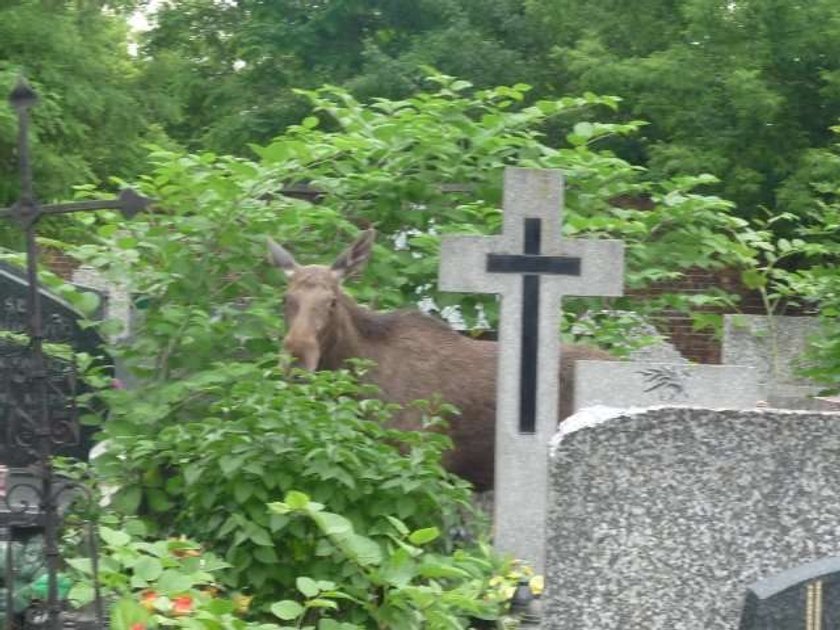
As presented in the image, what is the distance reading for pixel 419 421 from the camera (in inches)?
344

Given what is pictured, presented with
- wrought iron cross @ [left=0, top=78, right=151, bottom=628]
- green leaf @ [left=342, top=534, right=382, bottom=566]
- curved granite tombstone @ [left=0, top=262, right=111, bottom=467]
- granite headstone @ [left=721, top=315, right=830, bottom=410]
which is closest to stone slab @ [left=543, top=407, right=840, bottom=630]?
green leaf @ [left=342, top=534, right=382, bottom=566]

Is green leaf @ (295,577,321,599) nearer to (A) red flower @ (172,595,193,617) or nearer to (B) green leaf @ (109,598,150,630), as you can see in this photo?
(A) red flower @ (172,595,193,617)

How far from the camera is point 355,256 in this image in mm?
8656

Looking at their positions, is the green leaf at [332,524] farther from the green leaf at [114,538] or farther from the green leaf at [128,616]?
the green leaf at [128,616]

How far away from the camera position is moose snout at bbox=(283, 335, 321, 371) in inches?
333

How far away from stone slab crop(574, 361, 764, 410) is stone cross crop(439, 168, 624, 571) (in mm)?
317

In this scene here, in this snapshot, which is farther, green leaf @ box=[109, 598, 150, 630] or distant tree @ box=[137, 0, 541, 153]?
distant tree @ box=[137, 0, 541, 153]

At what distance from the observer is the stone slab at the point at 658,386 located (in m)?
8.11

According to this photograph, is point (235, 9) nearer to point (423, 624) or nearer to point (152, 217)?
point (152, 217)

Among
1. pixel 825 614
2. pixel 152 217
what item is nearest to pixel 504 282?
pixel 152 217

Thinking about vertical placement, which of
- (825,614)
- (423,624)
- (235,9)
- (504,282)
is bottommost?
(423,624)

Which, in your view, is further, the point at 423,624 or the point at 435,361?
the point at 435,361

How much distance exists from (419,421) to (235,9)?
25.3 m

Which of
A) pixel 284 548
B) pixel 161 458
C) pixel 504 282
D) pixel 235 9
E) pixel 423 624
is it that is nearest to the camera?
pixel 423 624
